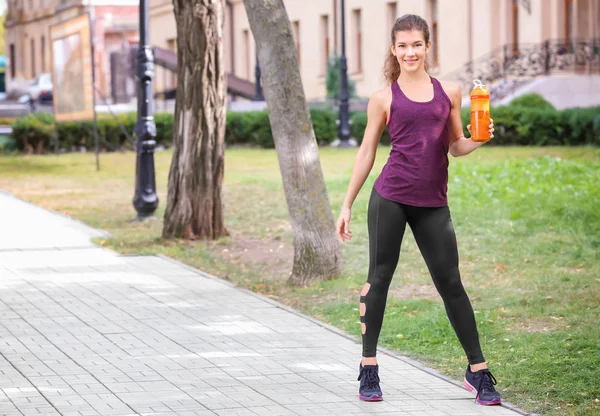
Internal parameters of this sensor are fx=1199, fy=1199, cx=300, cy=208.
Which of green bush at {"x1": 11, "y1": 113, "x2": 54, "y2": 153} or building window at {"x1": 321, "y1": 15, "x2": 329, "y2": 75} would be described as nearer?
green bush at {"x1": 11, "y1": 113, "x2": 54, "y2": 153}

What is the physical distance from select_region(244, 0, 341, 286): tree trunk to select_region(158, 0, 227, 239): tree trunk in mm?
2760

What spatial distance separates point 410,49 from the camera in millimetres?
5883

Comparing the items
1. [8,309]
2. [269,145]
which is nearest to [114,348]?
[8,309]

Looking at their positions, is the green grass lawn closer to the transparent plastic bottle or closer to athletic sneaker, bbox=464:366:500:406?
athletic sneaker, bbox=464:366:500:406

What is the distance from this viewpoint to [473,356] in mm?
6059

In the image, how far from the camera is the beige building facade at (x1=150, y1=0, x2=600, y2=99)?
34906 mm

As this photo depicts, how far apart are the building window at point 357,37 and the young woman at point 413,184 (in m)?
37.6

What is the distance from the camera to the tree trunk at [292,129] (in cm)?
988

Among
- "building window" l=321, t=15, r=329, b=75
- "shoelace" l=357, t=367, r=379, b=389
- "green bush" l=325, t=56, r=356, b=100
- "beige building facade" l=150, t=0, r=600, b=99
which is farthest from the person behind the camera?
"building window" l=321, t=15, r=329, b=75

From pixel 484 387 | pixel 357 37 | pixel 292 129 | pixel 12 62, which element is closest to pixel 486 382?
pixel 484 387

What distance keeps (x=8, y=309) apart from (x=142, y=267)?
2394 millimetres

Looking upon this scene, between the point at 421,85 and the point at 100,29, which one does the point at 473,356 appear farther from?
the point at 100,29

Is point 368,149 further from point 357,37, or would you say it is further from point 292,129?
point 357,37

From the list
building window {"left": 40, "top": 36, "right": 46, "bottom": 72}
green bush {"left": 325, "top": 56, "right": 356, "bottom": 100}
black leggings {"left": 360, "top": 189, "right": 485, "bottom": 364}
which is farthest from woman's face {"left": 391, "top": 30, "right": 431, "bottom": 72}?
building window {"left": 40, "top": 36, "right": 46, "bottom": 72}
